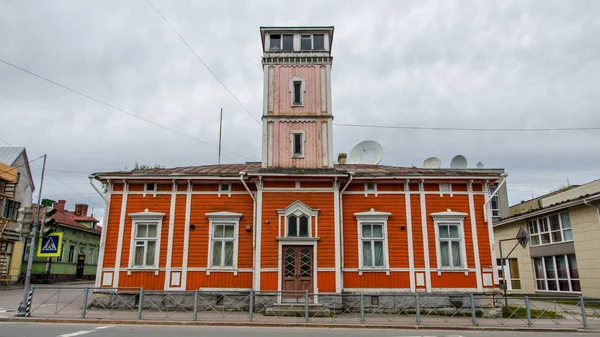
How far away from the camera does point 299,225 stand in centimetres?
1700

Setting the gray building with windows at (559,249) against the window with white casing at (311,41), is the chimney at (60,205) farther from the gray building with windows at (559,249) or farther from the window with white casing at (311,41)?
the gray building with windows at (559,249)

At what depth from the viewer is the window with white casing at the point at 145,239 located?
1748cm

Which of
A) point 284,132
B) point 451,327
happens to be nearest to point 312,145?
point 284,132

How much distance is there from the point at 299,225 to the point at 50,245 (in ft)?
29.5

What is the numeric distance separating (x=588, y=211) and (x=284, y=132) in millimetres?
15220

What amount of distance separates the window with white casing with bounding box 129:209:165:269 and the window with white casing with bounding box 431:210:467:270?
11.9 meters

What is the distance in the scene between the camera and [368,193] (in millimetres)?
18016

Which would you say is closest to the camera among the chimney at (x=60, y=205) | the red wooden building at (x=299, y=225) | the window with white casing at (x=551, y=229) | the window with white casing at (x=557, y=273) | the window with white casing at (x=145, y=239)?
the red wooden building at (x=299, y=225)

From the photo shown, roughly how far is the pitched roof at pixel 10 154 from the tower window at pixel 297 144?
26.3 m

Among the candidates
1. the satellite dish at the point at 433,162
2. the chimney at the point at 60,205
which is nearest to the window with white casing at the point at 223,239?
the satellite dish at the point at 433,162

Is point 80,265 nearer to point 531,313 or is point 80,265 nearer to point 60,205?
point 60,205

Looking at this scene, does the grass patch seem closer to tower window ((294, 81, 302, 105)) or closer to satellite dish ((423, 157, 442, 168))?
satellite dish ((423, 157, 442, 168))

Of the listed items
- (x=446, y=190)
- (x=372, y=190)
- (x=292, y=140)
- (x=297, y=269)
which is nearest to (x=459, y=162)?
(x=446, y=190)

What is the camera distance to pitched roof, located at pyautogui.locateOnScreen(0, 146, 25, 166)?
3253 centimetres
